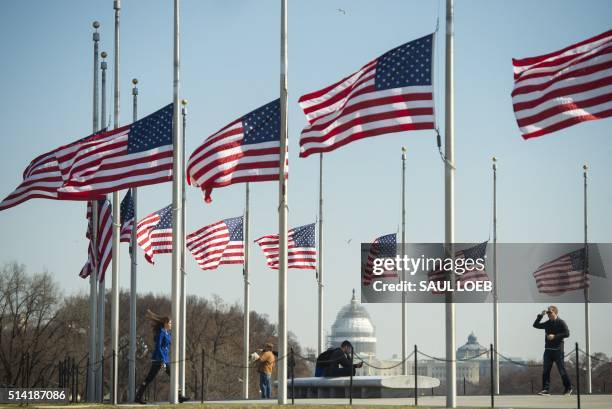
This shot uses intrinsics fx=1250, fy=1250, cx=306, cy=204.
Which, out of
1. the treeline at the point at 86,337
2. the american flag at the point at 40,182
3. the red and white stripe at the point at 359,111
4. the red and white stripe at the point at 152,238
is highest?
the red and white stripe at the point at 359,111

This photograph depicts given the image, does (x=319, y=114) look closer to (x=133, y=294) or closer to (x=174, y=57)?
(x=174, y=57)

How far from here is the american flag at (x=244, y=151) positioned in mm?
27422

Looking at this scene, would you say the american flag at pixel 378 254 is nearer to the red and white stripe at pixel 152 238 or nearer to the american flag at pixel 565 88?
the red and white stripe at pixel 152 238

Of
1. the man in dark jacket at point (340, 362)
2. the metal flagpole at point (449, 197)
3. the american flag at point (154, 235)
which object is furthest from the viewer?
the american flag at point (154, 235)

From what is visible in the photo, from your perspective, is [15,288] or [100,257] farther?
[15,288]

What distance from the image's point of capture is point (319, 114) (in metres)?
26.1

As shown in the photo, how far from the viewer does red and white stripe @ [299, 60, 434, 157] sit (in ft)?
82.0

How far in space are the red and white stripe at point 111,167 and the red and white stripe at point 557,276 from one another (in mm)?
17966

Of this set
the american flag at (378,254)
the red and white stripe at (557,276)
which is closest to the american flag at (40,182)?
the american flag at (378,254)

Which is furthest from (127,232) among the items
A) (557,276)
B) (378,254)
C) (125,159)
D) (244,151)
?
(557,276)

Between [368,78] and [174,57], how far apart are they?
6191mm

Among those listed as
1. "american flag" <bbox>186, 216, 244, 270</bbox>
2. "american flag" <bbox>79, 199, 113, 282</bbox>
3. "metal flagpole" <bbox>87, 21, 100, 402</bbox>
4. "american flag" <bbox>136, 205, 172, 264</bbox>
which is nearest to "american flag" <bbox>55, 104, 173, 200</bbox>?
"american flag" <bbox>79, 199, 113, 282</bbox>

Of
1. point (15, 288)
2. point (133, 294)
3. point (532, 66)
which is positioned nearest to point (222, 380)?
point (15, 288)

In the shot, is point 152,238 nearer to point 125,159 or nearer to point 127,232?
point 127,232
